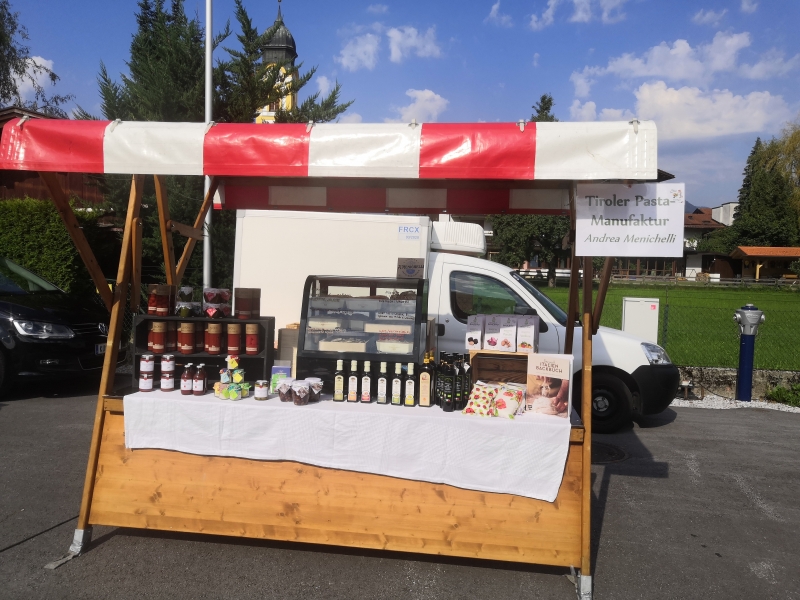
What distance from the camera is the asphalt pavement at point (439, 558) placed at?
3.52m

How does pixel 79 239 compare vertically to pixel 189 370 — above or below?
above

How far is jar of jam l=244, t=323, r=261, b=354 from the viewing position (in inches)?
161

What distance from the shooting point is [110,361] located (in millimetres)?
3895

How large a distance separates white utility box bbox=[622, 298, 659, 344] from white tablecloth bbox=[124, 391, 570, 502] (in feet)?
19.5

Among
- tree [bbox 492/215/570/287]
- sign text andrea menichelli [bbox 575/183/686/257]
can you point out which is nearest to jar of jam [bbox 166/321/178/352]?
sign text andrea menichelli [bbox 575/183/686/257]

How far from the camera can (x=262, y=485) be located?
12.2ft

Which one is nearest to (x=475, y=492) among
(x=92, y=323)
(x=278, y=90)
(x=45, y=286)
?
(x=92, y=323)

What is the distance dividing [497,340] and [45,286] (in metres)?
7.92

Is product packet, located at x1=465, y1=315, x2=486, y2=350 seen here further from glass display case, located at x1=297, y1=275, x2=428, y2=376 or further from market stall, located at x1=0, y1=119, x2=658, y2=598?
market stall, located at x1=0, y1=119, x2=658, y2=598

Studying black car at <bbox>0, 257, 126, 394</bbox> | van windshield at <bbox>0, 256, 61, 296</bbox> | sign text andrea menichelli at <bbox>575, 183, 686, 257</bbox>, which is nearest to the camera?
sign text andrea menichelli at <bbox>575, 183, 686, 257</bbox>

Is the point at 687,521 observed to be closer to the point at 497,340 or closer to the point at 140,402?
the point at 497,340

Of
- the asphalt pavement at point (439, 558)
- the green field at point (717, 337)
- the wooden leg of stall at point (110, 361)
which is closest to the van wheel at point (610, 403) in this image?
the asphalt pavement at point (439, 558)

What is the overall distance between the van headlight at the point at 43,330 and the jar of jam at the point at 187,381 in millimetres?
4965

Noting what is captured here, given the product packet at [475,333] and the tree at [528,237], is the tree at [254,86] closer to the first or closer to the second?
the product packet at [475,333]
